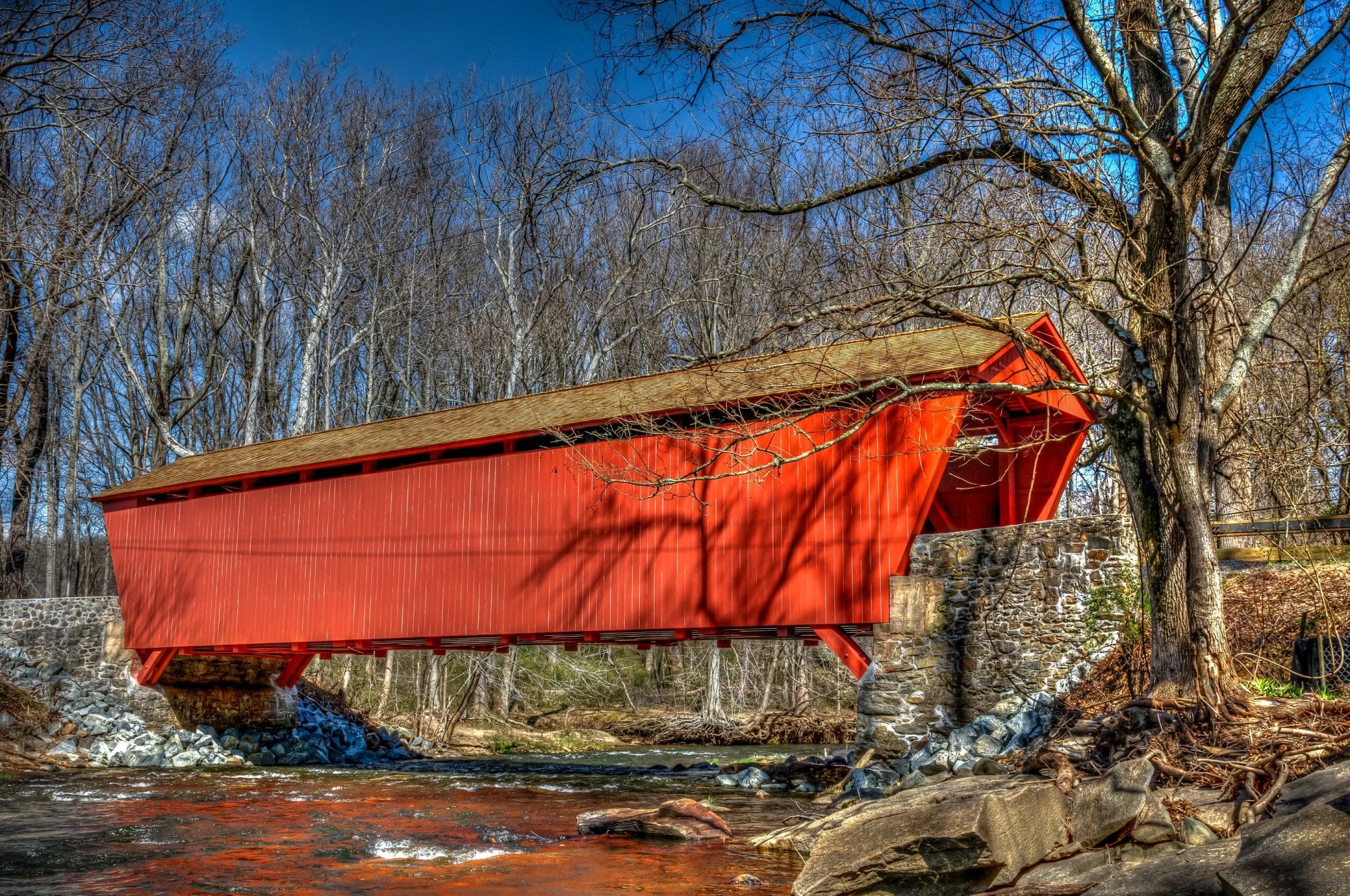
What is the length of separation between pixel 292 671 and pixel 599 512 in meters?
7.47

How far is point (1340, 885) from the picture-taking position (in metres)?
3.19

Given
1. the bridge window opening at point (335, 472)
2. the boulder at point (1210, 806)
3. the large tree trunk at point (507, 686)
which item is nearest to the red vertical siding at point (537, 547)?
the bridge window opening at point (335, 472)

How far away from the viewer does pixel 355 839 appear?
7.56m

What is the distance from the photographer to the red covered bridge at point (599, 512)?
32.3 feet

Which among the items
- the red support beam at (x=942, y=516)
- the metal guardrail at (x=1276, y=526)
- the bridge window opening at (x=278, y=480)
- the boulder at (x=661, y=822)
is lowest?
the boulder at (x=661, y=822)

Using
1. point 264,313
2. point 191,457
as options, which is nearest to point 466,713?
point 191,457

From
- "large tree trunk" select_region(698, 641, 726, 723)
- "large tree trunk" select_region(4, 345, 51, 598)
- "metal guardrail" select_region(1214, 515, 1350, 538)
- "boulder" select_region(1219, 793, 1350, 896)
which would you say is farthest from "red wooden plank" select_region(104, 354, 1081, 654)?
"large tree trunk" select_region(698, 641, 726, 723)

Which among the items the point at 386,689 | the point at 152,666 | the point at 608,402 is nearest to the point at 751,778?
the point at 608,402

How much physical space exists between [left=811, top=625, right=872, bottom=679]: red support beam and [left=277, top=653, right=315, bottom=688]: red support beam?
8936mm

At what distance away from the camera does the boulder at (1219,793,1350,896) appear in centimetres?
327

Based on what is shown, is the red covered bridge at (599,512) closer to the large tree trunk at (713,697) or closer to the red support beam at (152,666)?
the red support beam at (152,666)

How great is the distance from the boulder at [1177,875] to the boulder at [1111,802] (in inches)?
19.0

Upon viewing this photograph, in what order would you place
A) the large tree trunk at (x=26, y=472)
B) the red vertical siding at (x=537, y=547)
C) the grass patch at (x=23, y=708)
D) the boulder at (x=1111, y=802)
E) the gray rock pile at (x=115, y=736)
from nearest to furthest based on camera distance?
the boulder at (x=1111, y=802), the red vertical siding at (x=537, y=547), the grass patch at (x=23, y=708), the gray rock pile at (x=115, y=736), the large tree trunk at (x=26, y=472)

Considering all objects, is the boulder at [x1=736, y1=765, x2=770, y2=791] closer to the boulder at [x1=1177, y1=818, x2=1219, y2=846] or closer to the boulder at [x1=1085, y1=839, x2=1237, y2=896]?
the boulder at [x1=1177, y1=818, x2=1219, y2=846]
